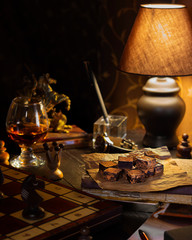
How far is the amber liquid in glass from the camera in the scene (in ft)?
4.57

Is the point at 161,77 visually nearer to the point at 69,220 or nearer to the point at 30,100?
the point at 30,100

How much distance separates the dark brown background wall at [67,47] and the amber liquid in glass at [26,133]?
955 mm

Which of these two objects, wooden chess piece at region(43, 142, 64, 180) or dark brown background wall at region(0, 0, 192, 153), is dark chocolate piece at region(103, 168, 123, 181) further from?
dark brown background wall at region(0, 0, 192, 153)

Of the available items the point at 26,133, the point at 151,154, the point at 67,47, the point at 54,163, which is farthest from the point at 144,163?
the point at 67,47

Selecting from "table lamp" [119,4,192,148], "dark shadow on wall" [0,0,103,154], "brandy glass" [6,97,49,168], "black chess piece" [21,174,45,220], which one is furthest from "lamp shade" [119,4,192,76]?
"dark shadow on wall" [0,0,103,154]

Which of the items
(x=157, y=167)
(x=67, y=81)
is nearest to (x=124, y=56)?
(x=157, y=167)

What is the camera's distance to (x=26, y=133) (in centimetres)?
140

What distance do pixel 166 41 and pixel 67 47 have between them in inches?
46.0

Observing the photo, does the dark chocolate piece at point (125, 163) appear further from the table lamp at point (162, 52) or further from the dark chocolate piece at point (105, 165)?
the table lamp at point (162, 52)

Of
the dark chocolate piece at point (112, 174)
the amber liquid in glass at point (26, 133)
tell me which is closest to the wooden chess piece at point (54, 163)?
the amber liquid in glass at point (26, 133)

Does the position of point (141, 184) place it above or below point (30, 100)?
below

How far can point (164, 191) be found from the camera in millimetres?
1125

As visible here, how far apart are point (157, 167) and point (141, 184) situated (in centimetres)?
8

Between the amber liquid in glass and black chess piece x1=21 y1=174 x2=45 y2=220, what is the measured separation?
Answer: 0.43 metres
